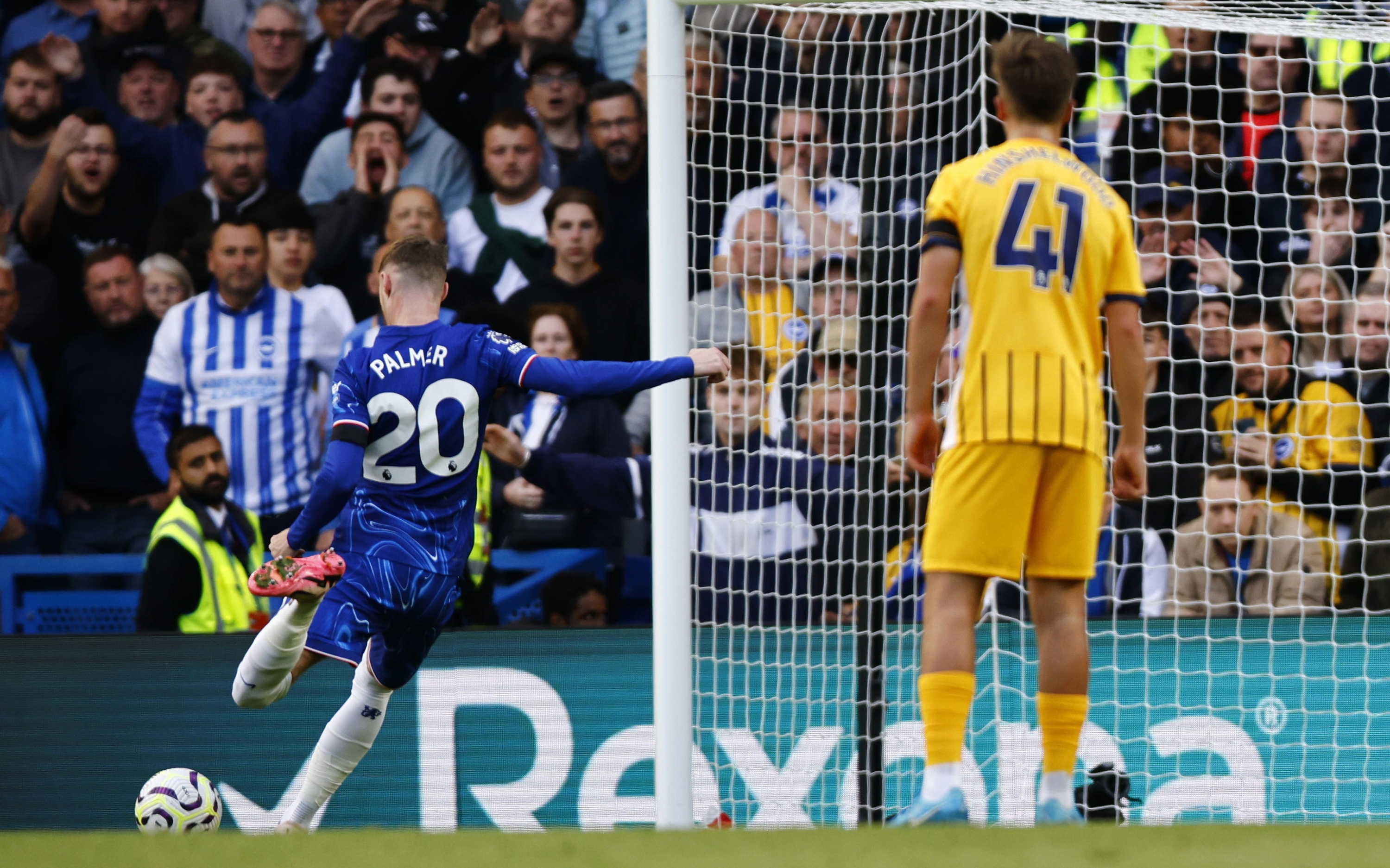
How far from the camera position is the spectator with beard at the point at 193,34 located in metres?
6.96

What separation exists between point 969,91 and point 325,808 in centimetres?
365

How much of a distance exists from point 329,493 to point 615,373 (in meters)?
0.85

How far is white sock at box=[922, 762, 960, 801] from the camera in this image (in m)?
3.03

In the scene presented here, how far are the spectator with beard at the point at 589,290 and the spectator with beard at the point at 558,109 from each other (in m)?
0.32

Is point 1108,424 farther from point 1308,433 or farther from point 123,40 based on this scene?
point 123,40

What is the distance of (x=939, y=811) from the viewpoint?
3010 millimetres

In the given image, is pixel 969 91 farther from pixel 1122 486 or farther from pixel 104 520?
pixel 104 520

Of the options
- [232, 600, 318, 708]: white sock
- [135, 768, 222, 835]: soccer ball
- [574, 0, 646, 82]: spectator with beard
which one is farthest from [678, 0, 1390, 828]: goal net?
[135, 768, 222, 835]: soccer ball

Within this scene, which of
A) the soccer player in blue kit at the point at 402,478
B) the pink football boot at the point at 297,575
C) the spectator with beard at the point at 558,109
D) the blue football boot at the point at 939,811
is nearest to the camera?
the blue football boot at the point at 939,811

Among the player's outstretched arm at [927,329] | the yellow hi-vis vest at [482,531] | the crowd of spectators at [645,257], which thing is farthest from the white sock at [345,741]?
the player's outstretched arm at [927,329]

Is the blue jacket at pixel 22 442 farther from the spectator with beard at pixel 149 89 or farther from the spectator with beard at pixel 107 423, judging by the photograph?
the spectator with beard at pixel 149 89

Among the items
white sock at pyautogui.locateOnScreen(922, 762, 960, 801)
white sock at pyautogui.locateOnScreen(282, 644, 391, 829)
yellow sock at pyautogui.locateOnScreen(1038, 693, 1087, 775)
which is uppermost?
yellow sock at pyautogui.locateOnScreen(1038, 693, 1087, 775)

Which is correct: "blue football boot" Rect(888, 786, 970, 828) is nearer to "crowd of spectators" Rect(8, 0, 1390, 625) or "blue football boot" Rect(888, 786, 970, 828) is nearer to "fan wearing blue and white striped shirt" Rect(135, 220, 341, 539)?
"crowd of spectators" Rect(8, 0, 1390, 625)

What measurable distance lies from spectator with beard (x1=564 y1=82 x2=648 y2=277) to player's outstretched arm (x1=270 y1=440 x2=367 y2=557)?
9.28 feet
